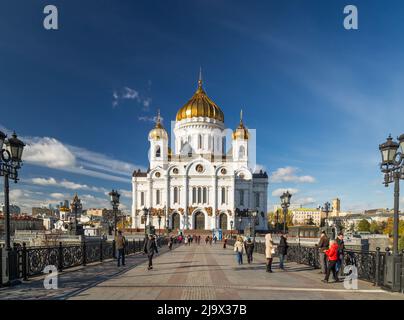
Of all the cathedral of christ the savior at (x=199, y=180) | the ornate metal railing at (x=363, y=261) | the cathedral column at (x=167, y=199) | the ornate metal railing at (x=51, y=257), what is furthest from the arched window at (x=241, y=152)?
the ornate metal railing at (x=363, y=261)

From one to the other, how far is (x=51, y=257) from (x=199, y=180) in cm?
4997

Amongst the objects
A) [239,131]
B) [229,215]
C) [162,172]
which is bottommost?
[229,215]

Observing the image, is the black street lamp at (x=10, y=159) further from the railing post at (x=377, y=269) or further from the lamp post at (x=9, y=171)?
the railing post at (x=377, y=269)

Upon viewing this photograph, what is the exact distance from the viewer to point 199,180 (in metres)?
62.1

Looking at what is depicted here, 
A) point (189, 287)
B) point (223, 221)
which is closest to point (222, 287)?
point (189, 287)

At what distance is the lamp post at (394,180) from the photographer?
9.43 metres

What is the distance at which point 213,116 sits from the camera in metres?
68.9

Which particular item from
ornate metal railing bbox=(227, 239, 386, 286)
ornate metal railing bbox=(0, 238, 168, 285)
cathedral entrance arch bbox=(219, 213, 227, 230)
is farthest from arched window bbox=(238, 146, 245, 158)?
ornate metal railing bbox=(227, 239, 386, 286)

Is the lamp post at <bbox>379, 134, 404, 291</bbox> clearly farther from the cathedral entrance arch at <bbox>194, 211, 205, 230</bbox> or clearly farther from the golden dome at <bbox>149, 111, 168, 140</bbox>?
the golden dome at <bbox>149, 111, 168, 140</bbox>

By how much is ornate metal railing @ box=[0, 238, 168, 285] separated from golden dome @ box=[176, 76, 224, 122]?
5228 centimetres
